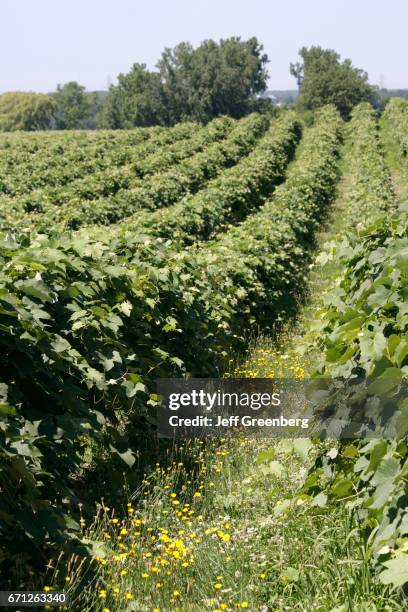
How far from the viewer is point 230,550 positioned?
4.09m

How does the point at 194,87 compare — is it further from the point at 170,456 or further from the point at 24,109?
the point at 170,456

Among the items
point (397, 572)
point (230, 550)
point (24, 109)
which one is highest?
point (24, 109)

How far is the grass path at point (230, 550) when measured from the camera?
3.62 meters

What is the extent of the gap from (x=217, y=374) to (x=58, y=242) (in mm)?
2494

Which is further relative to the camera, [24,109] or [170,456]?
[24,109]

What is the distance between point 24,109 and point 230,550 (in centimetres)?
13361

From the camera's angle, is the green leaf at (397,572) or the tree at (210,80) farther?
the tree at (210,80)

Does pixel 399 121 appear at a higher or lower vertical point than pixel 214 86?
lower

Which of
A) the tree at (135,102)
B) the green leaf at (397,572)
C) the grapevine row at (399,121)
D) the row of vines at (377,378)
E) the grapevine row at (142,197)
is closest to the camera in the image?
the green leaf at (397,572)

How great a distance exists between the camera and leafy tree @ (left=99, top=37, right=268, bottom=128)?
8694cm

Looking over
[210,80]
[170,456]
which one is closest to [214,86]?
[210,80]

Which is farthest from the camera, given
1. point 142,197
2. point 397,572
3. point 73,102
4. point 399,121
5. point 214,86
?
A: point 73,102

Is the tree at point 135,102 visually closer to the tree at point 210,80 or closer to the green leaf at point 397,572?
the tree at point 210,80

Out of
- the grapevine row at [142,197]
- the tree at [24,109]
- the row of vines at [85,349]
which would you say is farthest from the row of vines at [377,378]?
the tree at [24,109]
